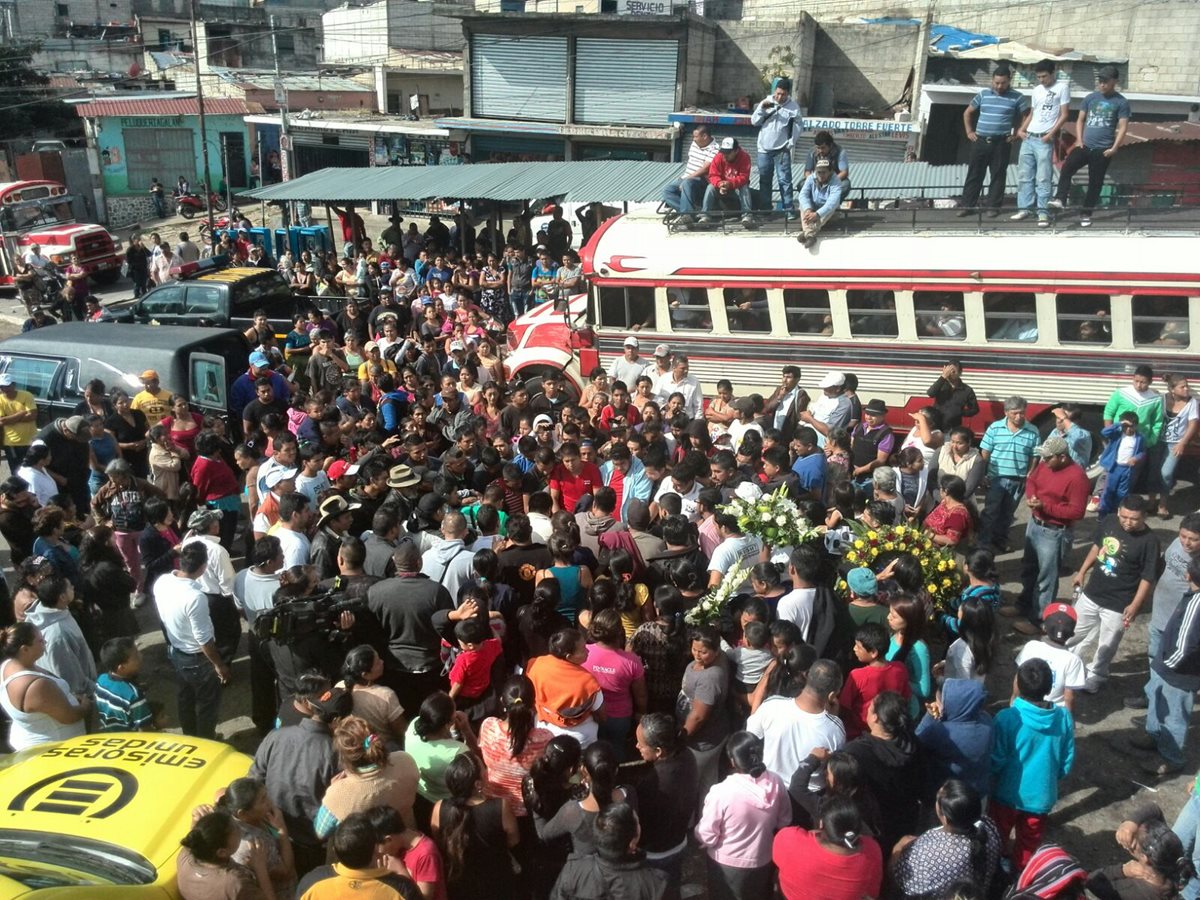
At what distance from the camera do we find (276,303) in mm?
16406

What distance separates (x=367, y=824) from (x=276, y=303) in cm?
1378

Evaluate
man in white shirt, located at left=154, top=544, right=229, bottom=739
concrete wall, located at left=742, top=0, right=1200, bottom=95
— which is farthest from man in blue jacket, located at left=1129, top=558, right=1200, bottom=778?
concrete wall, located at left=742, top=0, right=1200, bottom=95

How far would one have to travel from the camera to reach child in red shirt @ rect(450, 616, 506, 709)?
18.7 ft

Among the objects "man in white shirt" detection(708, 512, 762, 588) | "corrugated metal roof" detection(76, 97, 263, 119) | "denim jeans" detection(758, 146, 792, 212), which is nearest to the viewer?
"man in white shirt" detection(708, 512, 762, 588)

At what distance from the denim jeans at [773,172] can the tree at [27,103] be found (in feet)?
114

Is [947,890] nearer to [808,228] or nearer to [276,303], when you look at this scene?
[808,228]

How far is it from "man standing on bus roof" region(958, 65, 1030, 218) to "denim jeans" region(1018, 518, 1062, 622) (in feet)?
16.7

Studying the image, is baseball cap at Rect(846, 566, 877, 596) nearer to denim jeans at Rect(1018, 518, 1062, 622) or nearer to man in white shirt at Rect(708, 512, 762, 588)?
man in white shirt at Rect(708, 512, 762, 588)

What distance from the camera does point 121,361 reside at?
11.5 m

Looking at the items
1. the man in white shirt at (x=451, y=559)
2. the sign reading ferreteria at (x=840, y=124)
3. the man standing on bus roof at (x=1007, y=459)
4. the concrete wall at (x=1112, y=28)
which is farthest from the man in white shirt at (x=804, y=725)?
the concrete wall at (x=1112, y=28)

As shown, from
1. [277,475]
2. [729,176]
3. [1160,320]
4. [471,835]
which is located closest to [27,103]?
[729,176]

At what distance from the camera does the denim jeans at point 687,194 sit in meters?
13.6

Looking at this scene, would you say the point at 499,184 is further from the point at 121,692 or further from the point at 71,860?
the point at 71,860

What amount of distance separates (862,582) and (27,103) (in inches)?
1713
